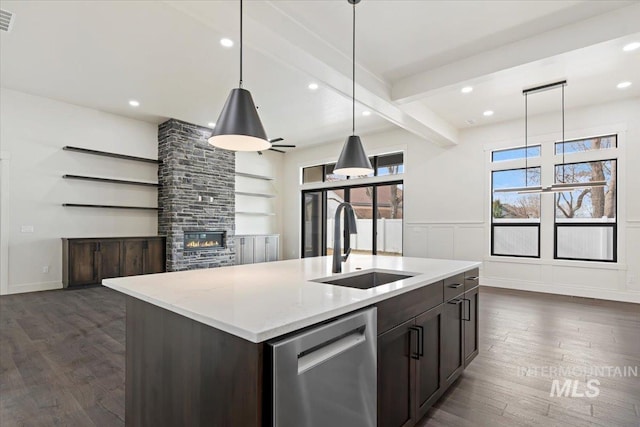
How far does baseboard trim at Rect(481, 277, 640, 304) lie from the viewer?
5184 millimetres

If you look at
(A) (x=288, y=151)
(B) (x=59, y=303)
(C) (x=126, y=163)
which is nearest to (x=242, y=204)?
(A) (x=288, y=151)

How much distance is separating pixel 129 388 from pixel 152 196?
619 cm

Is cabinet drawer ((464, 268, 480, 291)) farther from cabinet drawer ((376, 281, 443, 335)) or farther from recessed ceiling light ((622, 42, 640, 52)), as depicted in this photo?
recessed ceiling light ((622, 42, 640, 52))

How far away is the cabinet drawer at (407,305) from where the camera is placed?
152 centimetres

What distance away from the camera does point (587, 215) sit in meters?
5.57

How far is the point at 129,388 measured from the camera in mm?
1662

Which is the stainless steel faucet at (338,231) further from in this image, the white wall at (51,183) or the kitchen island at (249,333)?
the white wall at (51,183)

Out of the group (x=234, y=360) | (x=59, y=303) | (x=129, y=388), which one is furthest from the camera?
(x=59, y=303)

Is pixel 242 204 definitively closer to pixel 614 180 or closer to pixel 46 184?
pixel 46 184

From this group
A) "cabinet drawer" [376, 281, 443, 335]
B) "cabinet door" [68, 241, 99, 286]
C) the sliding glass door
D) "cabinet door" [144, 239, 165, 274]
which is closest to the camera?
"cabinet drawer" [376, 281, 443, 335]

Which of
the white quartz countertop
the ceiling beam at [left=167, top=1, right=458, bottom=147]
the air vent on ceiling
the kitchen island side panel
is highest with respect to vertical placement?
the air vent on ceiling

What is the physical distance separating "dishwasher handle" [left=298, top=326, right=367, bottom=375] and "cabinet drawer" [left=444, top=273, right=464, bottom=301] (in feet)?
3.35

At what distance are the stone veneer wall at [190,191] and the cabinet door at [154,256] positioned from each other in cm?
17

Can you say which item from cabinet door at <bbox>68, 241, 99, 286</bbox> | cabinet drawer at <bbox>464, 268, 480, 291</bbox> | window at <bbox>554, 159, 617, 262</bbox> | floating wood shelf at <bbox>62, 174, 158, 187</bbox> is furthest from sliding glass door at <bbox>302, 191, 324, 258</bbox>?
cabinet drawer at <bbox>464, 268, 480, 291</bbox>
